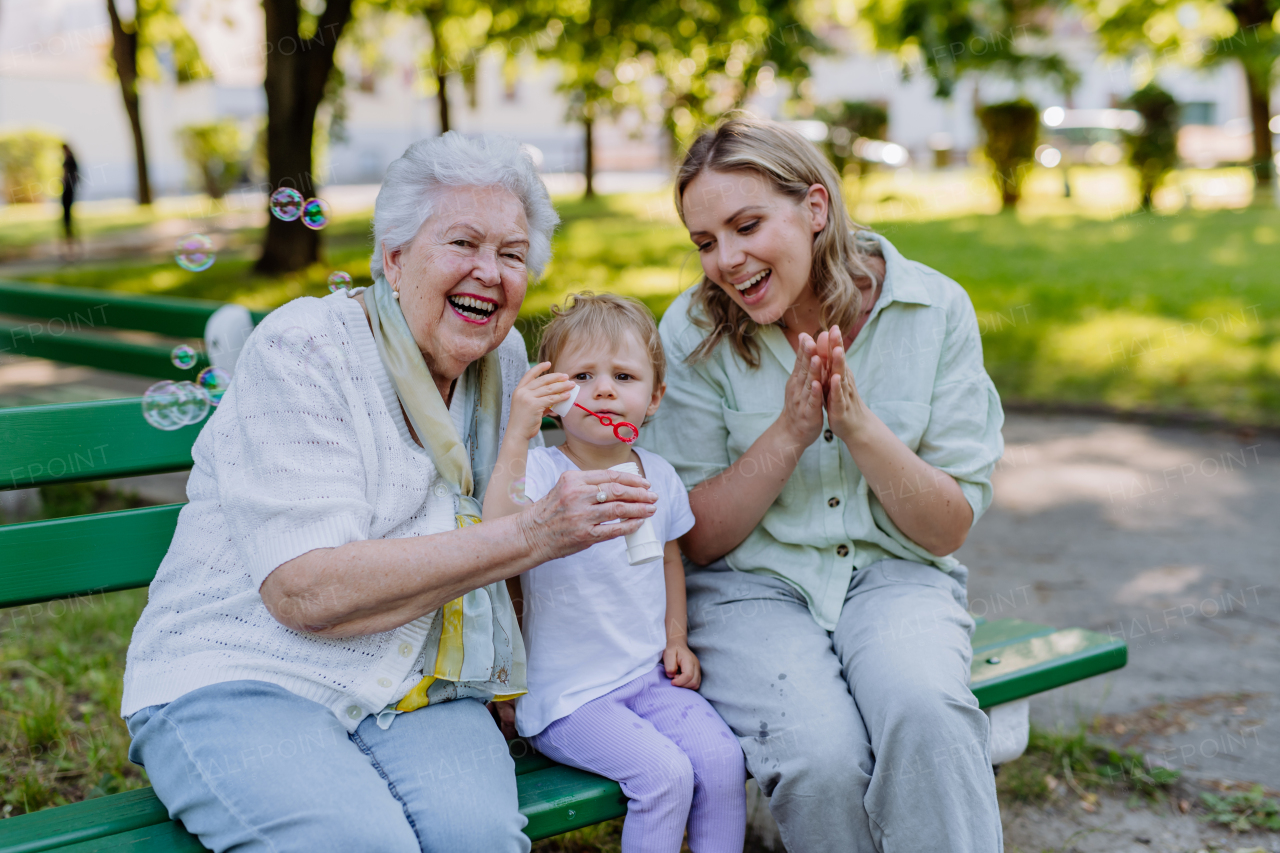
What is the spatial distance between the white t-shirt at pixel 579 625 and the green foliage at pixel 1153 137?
17.8 metres

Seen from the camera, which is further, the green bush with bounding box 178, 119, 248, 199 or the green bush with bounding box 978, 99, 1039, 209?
the green bush with bounding box 178, 119, 248, 199

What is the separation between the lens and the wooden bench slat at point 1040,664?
2.48 metres

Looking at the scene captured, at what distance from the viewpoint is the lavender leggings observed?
2068 millimetres

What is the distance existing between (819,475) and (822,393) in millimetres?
298

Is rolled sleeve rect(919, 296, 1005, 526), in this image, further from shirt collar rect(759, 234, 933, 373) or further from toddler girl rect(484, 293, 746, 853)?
toddler girl rect(484, 293, 746, 853)

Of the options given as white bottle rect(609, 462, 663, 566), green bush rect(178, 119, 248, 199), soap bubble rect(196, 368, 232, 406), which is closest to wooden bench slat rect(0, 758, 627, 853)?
white bottle rect(609, 462, 663, 566)

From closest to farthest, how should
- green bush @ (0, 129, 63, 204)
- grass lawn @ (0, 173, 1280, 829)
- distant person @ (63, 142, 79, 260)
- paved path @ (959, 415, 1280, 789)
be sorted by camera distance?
1. grass lawn @ (0, 173, 1280, 829)
2. paved path @ (959, 415, 1280, 789)
3. distant person @ (63, 142, 79, 260)
4. green bush @ (0, 129, 63, 204)

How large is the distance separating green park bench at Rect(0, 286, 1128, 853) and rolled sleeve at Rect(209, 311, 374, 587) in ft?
1.38

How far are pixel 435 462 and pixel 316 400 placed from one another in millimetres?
259

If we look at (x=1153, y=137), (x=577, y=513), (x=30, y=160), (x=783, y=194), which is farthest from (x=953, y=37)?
(x=30, y=160)

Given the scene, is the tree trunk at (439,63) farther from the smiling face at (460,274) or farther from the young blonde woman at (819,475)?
the smiling face at (460,274)

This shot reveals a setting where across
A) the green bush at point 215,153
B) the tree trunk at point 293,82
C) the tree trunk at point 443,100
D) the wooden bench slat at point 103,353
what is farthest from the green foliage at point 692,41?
the green bush at point 215,153

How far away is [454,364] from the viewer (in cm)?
218

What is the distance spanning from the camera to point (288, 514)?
187cm
